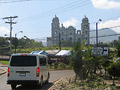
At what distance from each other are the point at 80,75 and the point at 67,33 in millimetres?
127644

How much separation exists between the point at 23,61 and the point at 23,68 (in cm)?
43

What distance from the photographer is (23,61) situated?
13.3 m

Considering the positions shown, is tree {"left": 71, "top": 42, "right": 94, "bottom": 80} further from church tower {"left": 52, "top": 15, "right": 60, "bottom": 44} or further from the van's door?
church tower {"left": 52, "top": 15, "right": 60, "bottom": 44}

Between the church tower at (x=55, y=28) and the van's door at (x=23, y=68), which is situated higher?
the church tower at (x=55, y=28)

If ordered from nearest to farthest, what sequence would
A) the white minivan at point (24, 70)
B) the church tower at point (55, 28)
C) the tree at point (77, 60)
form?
the white minivan at point (24, 70) < the tree at point (77, 60) < the church tower at point (55, 28)

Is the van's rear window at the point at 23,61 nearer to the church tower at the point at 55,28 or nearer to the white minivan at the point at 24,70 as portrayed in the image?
the white minivan at the point at 24,70

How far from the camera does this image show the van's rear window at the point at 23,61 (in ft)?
43.5

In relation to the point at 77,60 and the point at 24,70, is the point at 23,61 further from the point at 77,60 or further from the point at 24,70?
the point at 77,60

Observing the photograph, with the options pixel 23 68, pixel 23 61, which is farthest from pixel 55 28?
pixel 23 68

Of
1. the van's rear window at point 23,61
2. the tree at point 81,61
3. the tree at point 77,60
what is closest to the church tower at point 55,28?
the tree at point 81,61

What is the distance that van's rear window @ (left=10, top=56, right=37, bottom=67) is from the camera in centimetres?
1325

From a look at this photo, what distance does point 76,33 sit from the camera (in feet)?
464

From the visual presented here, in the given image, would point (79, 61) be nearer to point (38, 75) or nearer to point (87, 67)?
point (87, 67)

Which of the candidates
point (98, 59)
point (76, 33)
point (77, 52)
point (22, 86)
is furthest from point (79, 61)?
point (76, 33)
